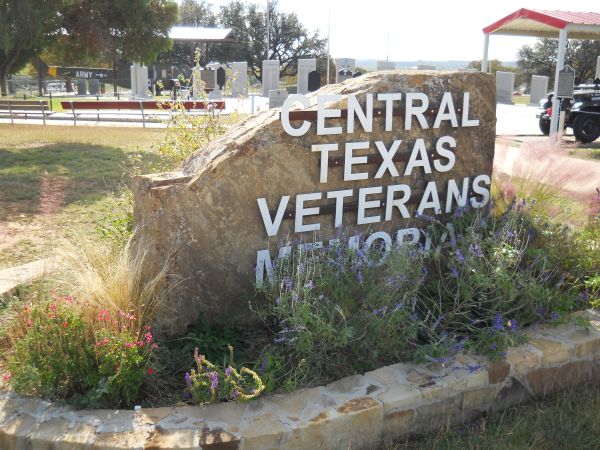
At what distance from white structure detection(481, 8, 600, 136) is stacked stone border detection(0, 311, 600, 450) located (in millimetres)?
10687

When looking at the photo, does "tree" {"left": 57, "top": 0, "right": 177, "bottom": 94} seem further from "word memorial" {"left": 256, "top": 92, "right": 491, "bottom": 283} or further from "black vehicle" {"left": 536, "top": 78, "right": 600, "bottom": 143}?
"word memorial" {"left": 256, "top": 92, "right": 491, "bottom": 283}

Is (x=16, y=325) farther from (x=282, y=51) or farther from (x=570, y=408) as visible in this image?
(x=282, y=51)

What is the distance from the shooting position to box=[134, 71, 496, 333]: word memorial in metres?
3.58

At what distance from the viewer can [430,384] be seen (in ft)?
10.0

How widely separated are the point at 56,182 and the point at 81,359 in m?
5.97

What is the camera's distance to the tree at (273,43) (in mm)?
53719

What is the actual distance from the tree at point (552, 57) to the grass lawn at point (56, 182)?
33.2 metres

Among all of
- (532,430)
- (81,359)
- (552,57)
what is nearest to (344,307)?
(532,430)

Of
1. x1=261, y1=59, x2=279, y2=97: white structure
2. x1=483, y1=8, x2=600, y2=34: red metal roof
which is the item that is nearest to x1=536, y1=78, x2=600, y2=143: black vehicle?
x1=483, y1=8, x2=600, y2=34: red metal roof

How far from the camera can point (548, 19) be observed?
47.2 feet

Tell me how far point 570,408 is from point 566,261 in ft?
4.31

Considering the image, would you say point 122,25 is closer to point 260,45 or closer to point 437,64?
point 260,45

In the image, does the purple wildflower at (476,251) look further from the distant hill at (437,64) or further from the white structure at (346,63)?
the white structure at (346,63)

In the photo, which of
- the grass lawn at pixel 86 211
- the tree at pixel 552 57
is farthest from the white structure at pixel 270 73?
the tree at pixel 552 57
